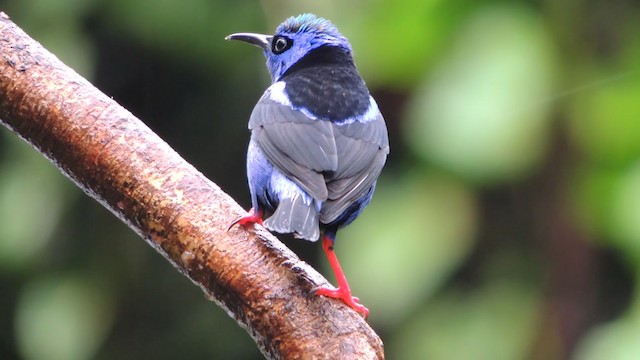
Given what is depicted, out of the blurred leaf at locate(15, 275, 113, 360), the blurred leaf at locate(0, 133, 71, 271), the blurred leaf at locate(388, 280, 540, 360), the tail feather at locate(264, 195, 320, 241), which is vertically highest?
the tail feather at locate(264, 195, 320, 241)

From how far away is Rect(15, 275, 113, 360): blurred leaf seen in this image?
20.6 feet

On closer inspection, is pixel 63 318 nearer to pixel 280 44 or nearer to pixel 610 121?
pixel 280 44

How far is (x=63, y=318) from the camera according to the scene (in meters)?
6.32

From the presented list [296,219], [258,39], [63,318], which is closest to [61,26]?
[63,318]

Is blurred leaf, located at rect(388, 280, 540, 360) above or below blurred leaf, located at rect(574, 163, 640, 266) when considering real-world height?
below

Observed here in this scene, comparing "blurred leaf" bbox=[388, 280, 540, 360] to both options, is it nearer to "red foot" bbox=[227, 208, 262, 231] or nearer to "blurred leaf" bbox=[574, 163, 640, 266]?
"blurred leaf" bbox=[574, 163, 640, 266]

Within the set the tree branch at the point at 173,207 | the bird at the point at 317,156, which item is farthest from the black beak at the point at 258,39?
the tree branch at the point at 173,207

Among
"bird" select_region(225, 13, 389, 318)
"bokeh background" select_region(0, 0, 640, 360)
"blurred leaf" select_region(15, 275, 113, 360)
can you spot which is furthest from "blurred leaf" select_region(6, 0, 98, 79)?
"bird" select_region(225, 13, 389, 318)

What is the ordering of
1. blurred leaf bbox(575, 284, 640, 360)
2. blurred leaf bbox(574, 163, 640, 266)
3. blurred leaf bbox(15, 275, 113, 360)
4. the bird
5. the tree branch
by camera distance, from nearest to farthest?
1. the tree branch
2. the bird
3. blurred leaf bbox(575, 284, 640, 360)
4. blurred leaf bbox(574, 163, 640, 266)
5. blurred leaf bbox(15, 275, 113, 360)

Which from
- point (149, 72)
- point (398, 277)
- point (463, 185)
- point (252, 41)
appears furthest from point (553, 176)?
point (149, 72)

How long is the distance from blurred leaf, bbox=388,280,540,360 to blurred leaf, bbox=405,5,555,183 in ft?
2.40

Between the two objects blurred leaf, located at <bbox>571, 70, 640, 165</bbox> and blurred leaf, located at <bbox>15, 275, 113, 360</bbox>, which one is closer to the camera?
blurred leaf, located at <bbox>571, 70, 640, 165</bbox>

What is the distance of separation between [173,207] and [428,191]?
9.94 ft

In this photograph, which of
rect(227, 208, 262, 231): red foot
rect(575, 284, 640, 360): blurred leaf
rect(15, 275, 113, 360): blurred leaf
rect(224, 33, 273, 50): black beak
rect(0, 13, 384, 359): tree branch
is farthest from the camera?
A: rect(15, 275, 113, 360): blurred leaf
